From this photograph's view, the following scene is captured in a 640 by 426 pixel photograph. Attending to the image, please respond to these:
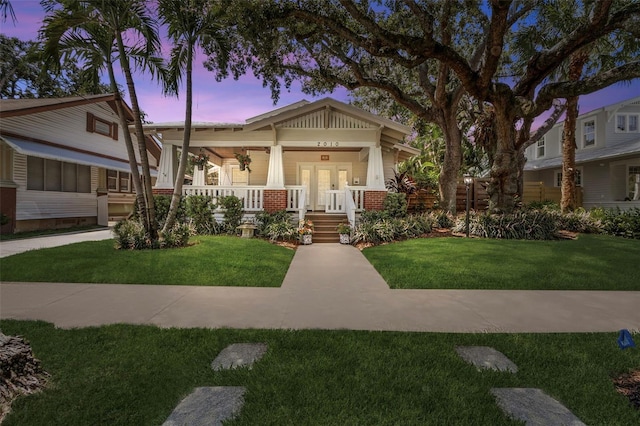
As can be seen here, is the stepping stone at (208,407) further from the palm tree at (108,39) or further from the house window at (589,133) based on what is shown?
the house window at (589,133)

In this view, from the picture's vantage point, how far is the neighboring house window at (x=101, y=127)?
16.4m

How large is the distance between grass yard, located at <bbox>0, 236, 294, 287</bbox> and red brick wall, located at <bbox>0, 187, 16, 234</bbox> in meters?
6.18

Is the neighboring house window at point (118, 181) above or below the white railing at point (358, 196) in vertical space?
above

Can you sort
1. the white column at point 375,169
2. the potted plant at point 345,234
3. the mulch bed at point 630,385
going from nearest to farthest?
the mulch bed at point 630,385, the potted plant at point 345,234, the white column at point 375,169

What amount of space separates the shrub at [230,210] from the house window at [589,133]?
2159 cm

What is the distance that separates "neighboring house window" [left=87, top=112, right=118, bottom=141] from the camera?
16438mm

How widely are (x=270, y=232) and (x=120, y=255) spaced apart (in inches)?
179

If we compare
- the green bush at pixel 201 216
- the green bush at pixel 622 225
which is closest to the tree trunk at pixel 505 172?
the green bush at pixel 622 225

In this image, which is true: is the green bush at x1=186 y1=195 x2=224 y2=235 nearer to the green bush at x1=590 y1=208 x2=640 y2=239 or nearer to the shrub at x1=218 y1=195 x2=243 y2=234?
the shrub at x1=218 y1=195 x2=243 y2=234

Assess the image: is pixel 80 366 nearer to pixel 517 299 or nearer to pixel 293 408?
pixel 293 408

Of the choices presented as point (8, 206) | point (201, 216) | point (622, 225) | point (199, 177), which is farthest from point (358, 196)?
point (8, 206)

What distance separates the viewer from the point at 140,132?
343 inches

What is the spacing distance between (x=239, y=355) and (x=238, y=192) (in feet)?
32.8

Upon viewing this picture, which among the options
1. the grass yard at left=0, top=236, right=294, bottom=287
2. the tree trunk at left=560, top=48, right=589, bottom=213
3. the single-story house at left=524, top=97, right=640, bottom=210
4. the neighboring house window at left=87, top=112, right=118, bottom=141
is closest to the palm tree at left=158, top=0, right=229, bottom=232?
the grass yard at left=0, top=236, right=294, bottom=287
